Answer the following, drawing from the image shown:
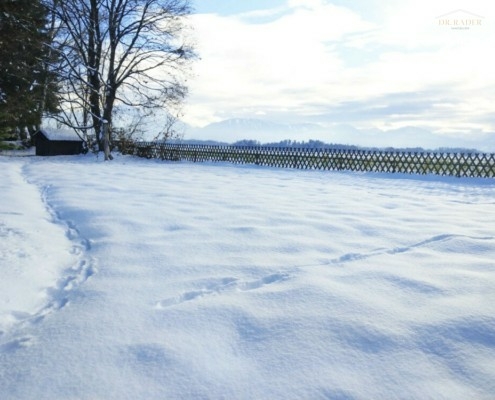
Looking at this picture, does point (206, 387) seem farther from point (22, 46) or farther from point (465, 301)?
point (22, 46)

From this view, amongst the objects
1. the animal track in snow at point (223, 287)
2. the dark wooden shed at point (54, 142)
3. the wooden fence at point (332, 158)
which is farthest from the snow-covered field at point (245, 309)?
the dark wooden shed at point (54, 142)

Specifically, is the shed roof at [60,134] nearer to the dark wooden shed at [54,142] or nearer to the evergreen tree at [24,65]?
the dark wooden shed at [54,142]

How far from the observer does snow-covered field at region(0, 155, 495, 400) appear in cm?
180

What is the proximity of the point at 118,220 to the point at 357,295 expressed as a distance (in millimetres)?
3397

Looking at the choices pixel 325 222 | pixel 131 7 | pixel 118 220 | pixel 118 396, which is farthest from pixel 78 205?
pixel 131 7

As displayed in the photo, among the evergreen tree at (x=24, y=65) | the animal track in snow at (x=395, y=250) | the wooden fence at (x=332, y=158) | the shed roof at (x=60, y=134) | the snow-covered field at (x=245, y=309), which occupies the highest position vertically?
the evergreen tree at (x=24, y=65)

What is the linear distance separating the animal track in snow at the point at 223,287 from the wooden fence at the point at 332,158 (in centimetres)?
1292

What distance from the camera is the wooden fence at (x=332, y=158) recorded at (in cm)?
1373

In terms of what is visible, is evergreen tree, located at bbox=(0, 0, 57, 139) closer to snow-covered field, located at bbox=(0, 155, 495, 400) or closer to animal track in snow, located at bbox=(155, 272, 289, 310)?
snow-covered field, located at bbox=(0, 155, 495, 400)

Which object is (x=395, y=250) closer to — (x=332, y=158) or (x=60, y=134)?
(x=332, y=158)

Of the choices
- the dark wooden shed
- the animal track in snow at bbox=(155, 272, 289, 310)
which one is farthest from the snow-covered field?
the dark wooden shed

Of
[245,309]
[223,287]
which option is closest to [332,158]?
[223,287]

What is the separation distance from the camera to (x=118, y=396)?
Result: 1.71 m

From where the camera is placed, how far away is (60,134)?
977 inches
